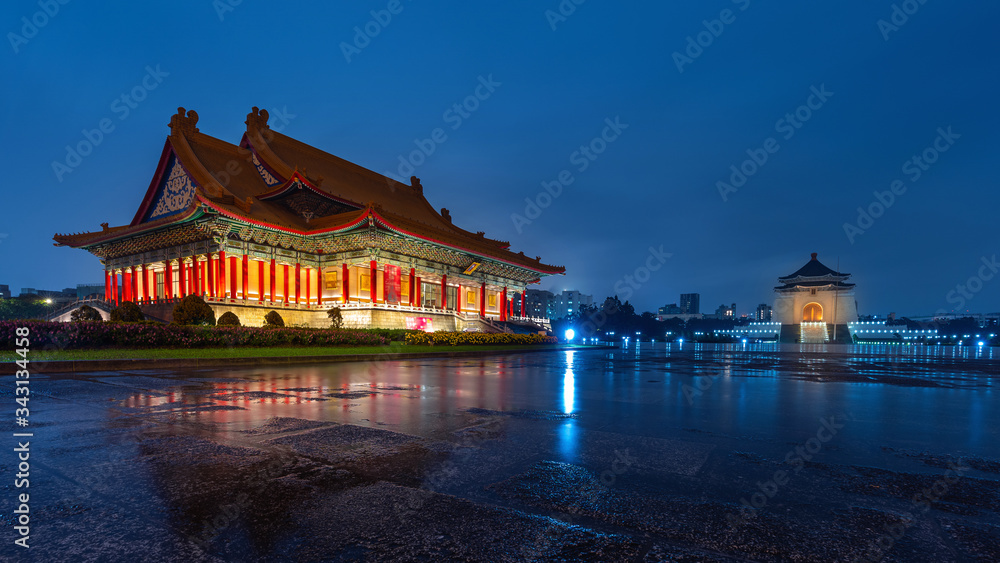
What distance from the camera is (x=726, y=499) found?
3.02 m

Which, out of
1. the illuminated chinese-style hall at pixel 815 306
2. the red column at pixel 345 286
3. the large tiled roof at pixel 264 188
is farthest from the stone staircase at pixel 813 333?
the red column at pixel 345 286

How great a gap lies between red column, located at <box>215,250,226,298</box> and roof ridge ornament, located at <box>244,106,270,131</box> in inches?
442

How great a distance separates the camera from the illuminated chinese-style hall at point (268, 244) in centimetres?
2873

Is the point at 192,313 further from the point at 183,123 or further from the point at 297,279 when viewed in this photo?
the point at 183,123

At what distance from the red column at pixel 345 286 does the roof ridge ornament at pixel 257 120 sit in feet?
39.5

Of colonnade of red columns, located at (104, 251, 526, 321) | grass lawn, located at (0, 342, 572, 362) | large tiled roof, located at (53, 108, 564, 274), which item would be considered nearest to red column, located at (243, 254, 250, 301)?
colonnade of red columns, located at (104, 251, 526, 321)

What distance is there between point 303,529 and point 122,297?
1565 inches

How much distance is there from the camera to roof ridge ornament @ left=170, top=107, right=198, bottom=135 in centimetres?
3180

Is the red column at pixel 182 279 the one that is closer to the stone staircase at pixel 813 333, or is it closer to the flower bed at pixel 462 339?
the flower bed at pixel 462 339

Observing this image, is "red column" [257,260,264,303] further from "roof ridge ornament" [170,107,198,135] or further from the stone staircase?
the stone staircase

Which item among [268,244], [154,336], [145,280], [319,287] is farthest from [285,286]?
[154,336]

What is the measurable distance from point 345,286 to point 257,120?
13.8 metres

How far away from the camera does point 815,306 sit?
7412 centimetres

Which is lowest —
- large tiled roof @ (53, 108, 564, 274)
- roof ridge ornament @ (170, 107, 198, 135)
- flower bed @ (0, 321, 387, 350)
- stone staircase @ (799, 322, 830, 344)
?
stone staircase @ (799, 322, 830, 344)
